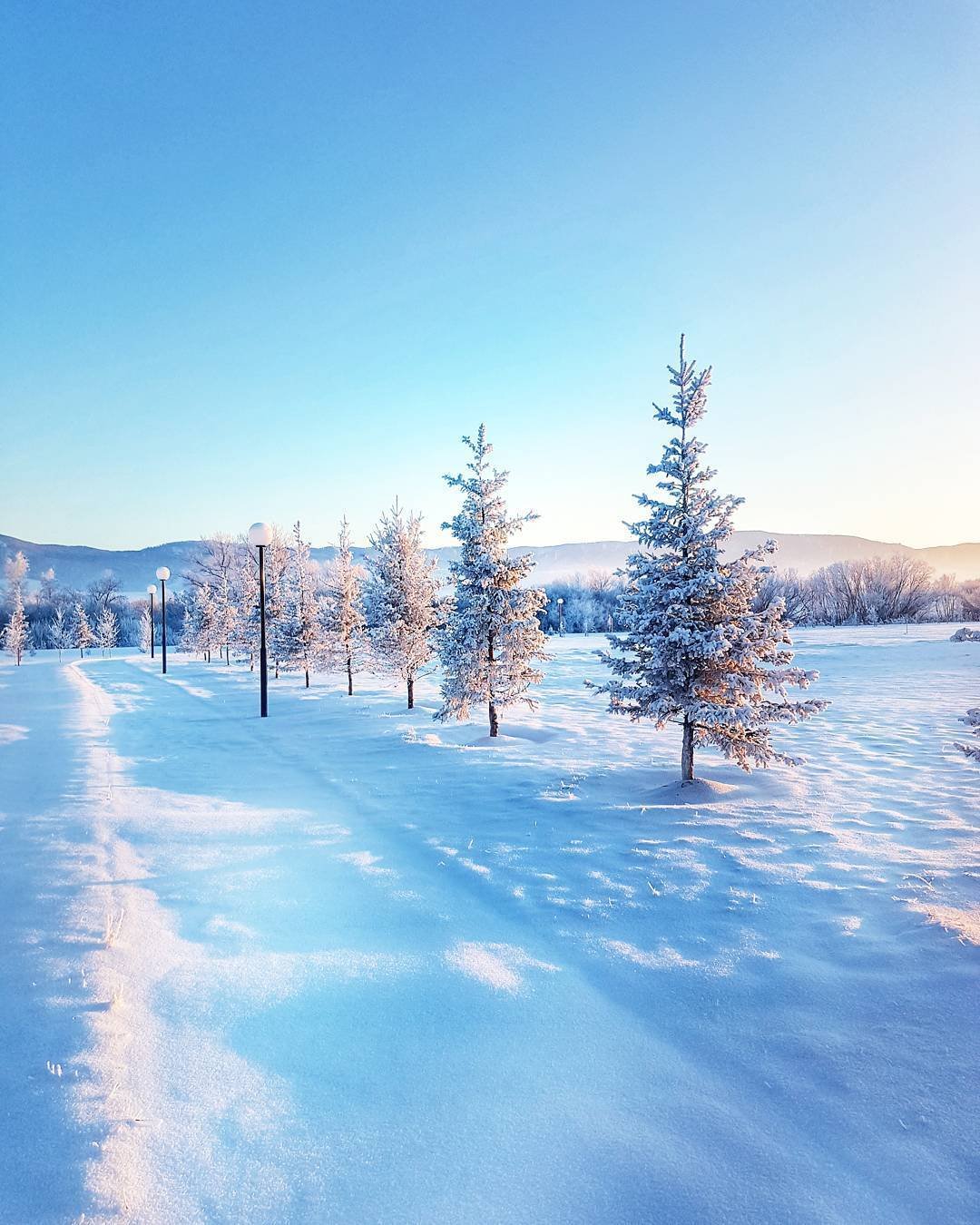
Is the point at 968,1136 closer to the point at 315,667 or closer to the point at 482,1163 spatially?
the point at 482,1163

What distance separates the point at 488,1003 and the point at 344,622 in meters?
20.5

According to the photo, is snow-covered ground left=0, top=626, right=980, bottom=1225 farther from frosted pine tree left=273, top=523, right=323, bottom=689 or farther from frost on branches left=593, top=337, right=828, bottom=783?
frosted pine tree left=273, top=523, right=323, bottom=689

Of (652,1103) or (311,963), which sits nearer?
(652,1103)

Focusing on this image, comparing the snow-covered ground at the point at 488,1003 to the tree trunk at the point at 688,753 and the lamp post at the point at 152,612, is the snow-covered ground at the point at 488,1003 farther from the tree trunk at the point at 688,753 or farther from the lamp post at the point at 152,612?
the lamp post at the point at 152,612

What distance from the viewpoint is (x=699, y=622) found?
8078 mm

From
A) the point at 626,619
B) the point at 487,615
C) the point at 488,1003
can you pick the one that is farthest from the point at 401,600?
the point at 488,1003

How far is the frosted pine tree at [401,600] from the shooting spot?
62.5 feet

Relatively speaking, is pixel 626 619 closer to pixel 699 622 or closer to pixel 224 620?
pixel 699 622

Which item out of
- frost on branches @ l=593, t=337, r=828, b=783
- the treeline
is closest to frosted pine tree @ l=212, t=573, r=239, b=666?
the treeline

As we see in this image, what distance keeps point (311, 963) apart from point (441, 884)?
150 cm

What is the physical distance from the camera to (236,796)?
26.1 ft

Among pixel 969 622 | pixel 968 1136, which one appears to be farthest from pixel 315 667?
pixel 969 622

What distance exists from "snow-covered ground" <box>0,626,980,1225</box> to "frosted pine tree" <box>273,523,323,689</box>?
16.8 meters

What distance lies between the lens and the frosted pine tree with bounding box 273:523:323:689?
25.1m
